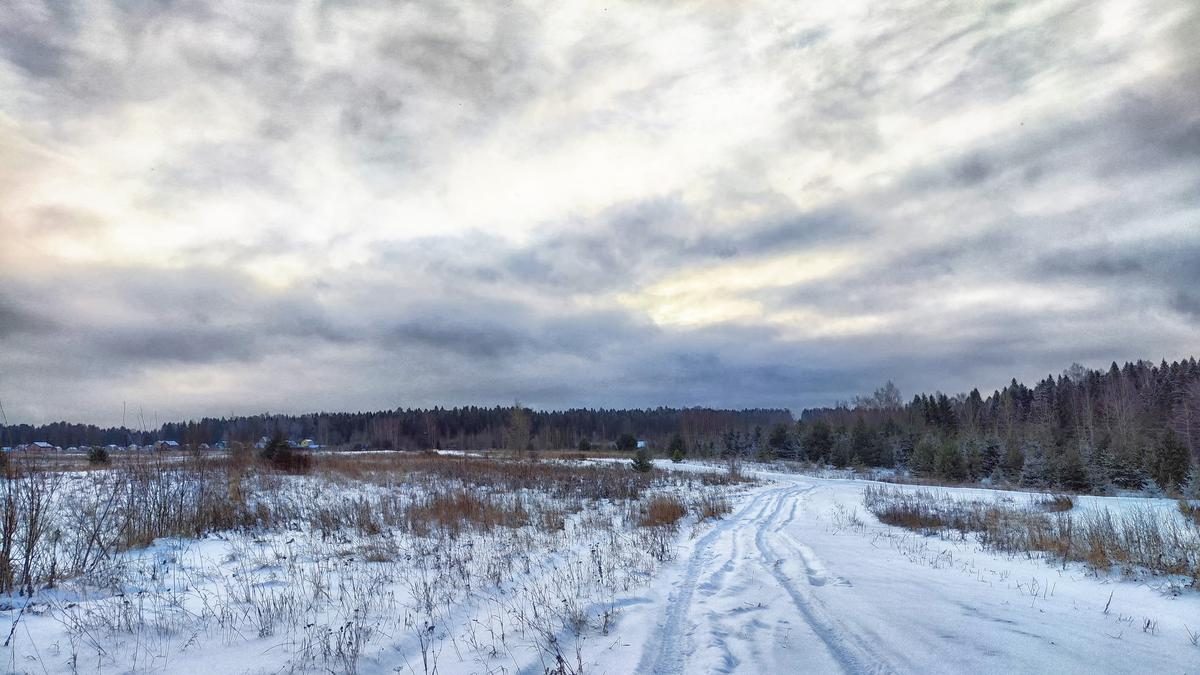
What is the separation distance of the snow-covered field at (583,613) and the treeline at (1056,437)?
30.4 meters

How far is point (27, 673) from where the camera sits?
16.0 ft

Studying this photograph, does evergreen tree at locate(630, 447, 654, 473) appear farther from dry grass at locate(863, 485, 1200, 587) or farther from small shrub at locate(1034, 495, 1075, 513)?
small shrub at locate(1034, 495, 1075, 513)

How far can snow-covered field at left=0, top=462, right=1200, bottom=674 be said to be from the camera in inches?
203

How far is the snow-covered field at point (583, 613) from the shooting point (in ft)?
17.0

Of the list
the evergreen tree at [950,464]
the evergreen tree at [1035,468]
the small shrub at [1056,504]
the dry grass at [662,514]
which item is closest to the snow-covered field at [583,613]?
the dry grass at [662,514]

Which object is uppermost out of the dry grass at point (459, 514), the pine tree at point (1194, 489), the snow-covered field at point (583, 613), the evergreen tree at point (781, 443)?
the snow-covered field at point (583, 613)

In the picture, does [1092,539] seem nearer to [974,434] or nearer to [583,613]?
[583,613]

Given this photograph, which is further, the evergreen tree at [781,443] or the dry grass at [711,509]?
the evergreen tree at [781,443]

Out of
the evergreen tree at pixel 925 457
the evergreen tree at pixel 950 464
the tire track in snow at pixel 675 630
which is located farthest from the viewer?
the evergreen tree at pixel 925 457

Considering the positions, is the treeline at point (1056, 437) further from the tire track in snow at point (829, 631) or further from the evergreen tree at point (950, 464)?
the tire track in snow at point (829, 631)

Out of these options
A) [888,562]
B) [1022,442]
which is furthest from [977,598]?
[1022,442]

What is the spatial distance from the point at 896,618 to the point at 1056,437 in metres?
62.4

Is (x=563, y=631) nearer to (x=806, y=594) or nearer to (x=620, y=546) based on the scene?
(x=806, y=594)

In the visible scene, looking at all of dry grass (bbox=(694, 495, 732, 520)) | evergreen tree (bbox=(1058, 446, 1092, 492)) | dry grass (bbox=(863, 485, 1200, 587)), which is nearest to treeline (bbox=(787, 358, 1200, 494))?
evergreen tree (bbox=(1058, 446, 1092, 492))
